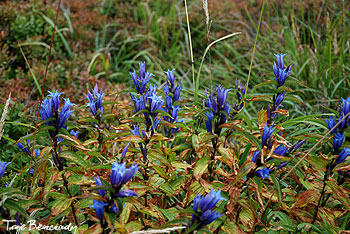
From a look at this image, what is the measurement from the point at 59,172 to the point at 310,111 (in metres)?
2.64

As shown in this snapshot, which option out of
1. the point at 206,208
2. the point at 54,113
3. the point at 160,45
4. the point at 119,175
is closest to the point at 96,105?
the point at 54,113

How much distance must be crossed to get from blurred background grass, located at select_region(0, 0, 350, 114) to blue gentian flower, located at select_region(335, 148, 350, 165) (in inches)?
70.2

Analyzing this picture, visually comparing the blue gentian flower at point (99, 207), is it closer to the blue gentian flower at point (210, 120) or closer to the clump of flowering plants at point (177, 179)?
the clump of flowering plants at point (177, 179)

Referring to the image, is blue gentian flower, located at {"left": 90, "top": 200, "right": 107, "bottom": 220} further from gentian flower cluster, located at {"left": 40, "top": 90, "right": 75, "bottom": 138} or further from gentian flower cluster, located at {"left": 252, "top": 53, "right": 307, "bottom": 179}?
gentian flower cluster, located at {"left": 252, "top": 53, "right": 307, "bottom": 179}

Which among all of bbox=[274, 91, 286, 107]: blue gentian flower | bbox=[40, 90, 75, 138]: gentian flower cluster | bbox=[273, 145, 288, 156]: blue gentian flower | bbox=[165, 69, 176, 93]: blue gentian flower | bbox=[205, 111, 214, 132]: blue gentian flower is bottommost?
bbox=[273, 145, 288, 156]: blue gentian flower

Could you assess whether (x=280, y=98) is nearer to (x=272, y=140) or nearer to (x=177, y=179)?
(x=272, y=140)

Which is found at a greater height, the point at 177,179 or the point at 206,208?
the point at 206,208

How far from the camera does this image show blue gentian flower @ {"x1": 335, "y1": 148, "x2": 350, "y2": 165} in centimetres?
143

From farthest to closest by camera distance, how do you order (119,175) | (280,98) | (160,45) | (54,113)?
(160,45), (280,98), (54,113), (119,175)

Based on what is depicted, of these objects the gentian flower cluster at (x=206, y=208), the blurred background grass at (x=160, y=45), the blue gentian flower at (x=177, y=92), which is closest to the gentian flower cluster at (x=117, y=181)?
the gentian flower cluster at (x=206, y=208)

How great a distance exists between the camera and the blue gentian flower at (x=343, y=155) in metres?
1.43

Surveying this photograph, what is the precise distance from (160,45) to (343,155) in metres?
3.64

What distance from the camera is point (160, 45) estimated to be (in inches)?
187

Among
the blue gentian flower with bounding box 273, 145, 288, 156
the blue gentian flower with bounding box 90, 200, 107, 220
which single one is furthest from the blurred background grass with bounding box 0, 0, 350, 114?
the blue gentian flower with bounding box 90, 200, 107, 220
